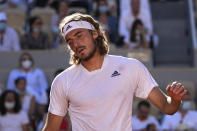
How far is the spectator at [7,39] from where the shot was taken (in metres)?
13.2

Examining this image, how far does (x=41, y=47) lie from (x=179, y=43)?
10.2ft

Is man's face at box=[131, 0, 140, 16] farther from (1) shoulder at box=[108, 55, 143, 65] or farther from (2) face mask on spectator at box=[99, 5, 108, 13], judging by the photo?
(1) shoulder at box=[108, 55, 143, 65]

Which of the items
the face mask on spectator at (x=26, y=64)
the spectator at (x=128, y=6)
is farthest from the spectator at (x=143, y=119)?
the spectator at (x=128, y=6)

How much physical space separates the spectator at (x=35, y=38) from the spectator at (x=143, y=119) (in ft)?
10.0

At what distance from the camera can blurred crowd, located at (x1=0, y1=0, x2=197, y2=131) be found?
35.1 ft

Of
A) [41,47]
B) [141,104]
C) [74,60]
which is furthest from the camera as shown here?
[41,47]

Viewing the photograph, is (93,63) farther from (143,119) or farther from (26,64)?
(26,64)

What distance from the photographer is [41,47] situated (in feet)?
43.3

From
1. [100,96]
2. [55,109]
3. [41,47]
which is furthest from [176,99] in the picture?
[41,47]

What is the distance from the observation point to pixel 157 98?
16.6 ft

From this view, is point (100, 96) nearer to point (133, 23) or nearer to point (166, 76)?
point (166, 76)

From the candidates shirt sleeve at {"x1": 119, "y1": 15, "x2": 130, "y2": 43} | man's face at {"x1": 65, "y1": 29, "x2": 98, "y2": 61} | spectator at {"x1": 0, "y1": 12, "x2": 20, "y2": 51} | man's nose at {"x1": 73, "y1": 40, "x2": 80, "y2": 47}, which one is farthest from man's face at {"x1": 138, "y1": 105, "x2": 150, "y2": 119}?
man's nose at {"x1": 73, "y1": 40, "x2": 80, "y2": 47}

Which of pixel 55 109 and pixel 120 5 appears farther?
pixel 120 5

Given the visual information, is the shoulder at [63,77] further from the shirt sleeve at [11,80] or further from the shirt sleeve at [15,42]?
the shirt sleeve at [15,42]
